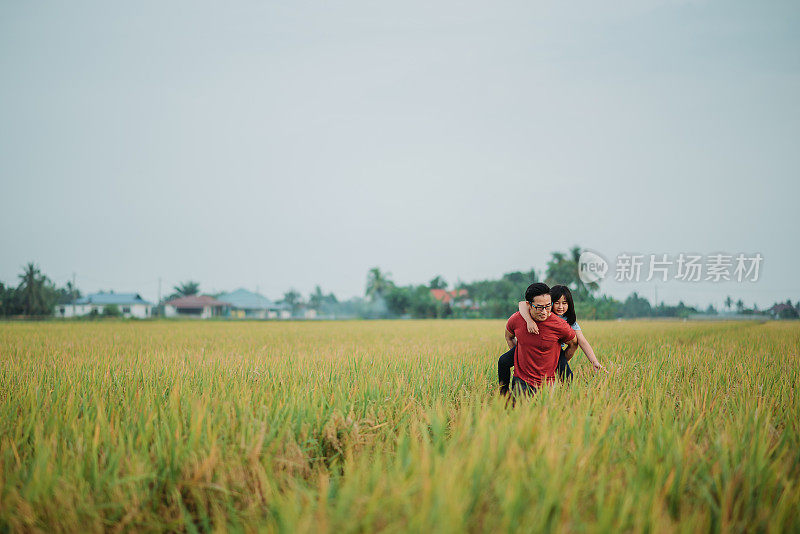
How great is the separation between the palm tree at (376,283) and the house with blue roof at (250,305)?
14641 mm

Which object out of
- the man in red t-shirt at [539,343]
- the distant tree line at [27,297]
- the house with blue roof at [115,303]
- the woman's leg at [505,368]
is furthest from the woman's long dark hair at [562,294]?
the house with blue roof at [115,303]

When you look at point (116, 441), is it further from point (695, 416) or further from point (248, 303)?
point (248, 303)

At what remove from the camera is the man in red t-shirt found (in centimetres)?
328

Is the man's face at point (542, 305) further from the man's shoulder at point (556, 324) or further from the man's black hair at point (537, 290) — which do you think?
the man's shoulder at point (556, 324)

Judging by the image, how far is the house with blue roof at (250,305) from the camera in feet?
208

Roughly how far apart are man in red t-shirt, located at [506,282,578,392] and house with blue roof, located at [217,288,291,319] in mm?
62052

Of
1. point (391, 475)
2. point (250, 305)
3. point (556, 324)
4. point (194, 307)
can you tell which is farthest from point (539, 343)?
point (250, 305)

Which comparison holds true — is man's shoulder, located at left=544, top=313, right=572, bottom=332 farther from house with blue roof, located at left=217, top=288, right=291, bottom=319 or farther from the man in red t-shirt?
house with blue roof, located at left=217, top=288, right=291, bottom=319

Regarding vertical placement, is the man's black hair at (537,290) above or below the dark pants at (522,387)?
above

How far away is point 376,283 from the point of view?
60656 mm

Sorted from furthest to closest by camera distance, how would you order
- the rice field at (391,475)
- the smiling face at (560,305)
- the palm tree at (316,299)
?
the palm tree at (316,299) < the smiling face at (560,305) < the rice field at (391,475)

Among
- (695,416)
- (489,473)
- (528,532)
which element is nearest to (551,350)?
(695,416)

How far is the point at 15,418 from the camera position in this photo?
2.58m

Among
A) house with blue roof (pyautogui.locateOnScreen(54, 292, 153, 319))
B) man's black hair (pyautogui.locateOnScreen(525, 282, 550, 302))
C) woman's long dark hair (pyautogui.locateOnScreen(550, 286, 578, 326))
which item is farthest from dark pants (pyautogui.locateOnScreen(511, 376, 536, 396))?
house with blue roof (pyautogui.locateOnScreen(54, 292, 153, 319))
